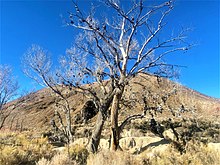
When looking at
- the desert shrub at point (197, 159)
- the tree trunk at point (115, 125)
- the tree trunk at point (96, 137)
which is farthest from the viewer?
the tree trunk at point (96, 137)

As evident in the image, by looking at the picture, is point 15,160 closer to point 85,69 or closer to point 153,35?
point 85,69

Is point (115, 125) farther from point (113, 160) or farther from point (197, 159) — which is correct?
point (197, 159)

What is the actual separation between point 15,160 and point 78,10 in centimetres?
709

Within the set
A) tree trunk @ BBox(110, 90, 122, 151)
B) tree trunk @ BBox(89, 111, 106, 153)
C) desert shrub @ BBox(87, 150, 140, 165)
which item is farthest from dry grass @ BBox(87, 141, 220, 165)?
tree trunk @ BBox(89, 111, 106, 153)

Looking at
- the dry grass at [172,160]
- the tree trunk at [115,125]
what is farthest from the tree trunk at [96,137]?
the dry grass at [172,160]

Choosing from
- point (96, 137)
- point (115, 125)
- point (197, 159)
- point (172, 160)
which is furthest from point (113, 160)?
point (96, 137)

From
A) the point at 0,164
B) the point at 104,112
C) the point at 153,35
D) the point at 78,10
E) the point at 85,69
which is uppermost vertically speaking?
the point at 78,10

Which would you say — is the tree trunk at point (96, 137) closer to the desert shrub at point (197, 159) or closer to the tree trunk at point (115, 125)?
the tree trunk at point (115, 125)

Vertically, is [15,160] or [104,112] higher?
[104,112]

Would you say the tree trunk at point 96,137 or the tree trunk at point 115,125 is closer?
the tree trunk at point 115,125

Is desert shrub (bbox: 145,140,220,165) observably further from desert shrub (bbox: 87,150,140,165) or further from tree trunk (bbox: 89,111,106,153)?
tree trunk (bbox: 89,111,106,153)

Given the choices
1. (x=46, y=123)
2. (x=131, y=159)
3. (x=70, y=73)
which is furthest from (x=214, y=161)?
(x=46, y=123)

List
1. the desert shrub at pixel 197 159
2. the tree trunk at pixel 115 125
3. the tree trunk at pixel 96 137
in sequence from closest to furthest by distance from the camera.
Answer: the desert shrub at pixel 197 159
the tree trunk at pixel 115 125
the tree trunk at pixel 96 137

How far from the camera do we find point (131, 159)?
6941 millimetres
